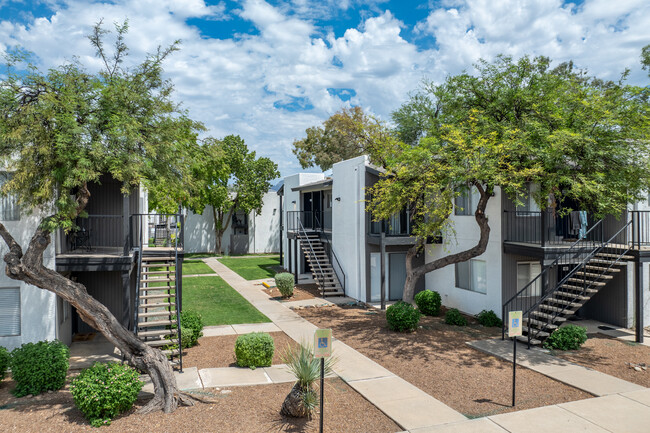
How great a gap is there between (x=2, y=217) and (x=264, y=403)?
8.19 meters

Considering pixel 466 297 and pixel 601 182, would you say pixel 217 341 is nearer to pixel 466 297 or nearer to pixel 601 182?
pixel 466 297

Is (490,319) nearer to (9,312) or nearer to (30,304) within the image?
(30,304)

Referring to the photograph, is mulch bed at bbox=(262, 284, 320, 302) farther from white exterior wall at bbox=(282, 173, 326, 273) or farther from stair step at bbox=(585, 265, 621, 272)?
stair step at bbox=(585, 265, 621, 272)

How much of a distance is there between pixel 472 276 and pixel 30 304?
1422 cm

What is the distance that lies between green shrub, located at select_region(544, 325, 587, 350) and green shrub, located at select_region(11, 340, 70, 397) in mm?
12205

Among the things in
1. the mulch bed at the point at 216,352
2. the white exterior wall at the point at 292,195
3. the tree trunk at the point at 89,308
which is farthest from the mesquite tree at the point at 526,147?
the white exterior wall at the point at 292,195

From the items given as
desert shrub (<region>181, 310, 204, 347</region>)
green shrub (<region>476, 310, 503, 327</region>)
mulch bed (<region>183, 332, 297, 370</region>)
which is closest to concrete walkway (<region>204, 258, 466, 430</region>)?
mulch bed (<region>183, 332, 297, 370</region>)

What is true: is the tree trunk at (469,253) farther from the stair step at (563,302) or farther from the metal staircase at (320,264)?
the metal staircase at (320,264)

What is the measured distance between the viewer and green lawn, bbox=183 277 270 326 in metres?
17.2

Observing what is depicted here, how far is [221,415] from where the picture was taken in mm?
8727

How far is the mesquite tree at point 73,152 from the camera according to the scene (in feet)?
29.7

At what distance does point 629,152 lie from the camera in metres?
13.0

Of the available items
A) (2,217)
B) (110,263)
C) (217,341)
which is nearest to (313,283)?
(217,341)

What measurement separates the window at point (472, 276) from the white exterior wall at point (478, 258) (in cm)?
18
